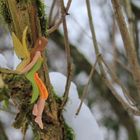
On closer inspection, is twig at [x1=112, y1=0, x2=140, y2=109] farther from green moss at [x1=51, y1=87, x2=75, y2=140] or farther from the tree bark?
the tree bark

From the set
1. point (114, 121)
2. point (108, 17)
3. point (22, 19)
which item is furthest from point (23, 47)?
point (108, 17)

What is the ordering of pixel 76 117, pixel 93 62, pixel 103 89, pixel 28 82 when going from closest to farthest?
pixel 28 82, pixel 76 117, pixel 103 89, pixel 93 62

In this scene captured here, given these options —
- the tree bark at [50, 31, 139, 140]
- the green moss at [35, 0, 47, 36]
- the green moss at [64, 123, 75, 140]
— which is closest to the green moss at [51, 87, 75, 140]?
the green moss at [64, 123, 75, 140]

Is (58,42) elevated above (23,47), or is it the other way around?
(23,47)

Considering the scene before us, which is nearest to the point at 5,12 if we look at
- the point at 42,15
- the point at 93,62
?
the point at 42,15

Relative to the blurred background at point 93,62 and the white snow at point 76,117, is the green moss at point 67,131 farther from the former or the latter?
the blurred background at point 93,62

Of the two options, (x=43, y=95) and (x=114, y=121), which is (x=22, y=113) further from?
(x=114, y=121)

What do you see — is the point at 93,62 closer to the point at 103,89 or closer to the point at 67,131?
the point at 103,89

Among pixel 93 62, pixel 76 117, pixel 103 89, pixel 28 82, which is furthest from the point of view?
pixel 93 62

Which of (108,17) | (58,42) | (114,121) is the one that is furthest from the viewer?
(108,17)
